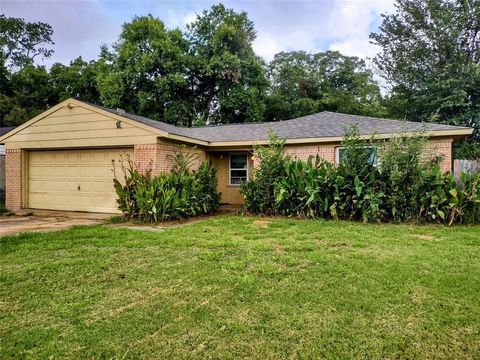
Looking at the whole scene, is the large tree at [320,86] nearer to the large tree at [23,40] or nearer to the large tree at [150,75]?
the large tree at [150,75]

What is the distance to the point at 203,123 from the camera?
24562mm

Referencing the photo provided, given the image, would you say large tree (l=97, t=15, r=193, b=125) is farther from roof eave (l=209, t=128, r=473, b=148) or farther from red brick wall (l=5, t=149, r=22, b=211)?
red brick wall (l=5, t=149, r=22, b=211)

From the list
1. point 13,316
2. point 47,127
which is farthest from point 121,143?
point 13,316

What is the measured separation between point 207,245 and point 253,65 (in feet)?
67.9

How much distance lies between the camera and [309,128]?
1125 centimetres

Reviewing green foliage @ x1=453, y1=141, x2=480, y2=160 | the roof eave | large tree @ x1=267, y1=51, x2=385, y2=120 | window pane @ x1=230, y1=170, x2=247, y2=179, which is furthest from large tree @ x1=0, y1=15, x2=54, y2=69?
green foliage @ x1=453, y1=141, x2=480, y2=160

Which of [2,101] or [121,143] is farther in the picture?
[2,101]

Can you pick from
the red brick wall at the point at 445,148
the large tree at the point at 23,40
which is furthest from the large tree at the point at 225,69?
the large tree at the point at 23,40

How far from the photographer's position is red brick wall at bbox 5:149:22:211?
403 inches

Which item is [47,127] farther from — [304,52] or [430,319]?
[304,52]

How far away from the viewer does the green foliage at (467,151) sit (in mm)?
14344

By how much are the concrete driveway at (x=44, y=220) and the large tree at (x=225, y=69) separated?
15.7 metres

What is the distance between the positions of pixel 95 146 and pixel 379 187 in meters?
8.18

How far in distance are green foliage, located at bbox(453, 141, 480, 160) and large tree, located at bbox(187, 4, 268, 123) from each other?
12831 mm
